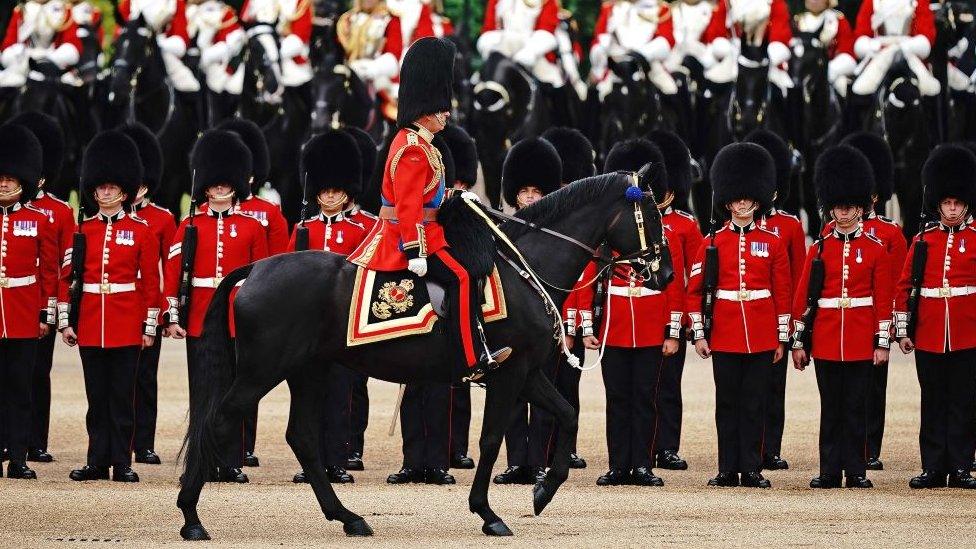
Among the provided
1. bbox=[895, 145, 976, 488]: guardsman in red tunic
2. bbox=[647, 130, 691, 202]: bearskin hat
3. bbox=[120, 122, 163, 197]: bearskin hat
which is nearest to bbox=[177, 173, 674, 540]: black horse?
bbox=[895, 145, 976, 488]: guardsman in red tunic

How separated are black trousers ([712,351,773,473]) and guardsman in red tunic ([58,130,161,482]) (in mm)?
2362

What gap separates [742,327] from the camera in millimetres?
9281

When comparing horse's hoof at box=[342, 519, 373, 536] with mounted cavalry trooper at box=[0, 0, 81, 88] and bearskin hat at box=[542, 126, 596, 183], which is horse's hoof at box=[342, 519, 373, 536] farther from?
mounted cavalry trooper at box=[0, 0, 81, 88]

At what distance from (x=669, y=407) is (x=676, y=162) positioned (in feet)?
4.21

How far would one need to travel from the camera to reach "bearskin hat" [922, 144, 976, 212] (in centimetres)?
952

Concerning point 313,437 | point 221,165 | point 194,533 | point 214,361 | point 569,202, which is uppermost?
point 221,165

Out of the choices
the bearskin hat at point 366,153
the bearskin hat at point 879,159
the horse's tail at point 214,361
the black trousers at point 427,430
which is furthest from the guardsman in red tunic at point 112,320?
the bearskin hat at point 879,159

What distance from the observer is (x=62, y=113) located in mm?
17141

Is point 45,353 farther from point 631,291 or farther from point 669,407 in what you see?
point 669,407

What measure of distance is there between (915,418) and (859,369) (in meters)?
2.34

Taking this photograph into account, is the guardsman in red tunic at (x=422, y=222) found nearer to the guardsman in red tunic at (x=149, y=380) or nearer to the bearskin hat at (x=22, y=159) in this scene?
the guardsman in red tunic at (x=149, y=380)

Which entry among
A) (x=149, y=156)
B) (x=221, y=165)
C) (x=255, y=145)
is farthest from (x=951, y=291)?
(x=255, y=145)

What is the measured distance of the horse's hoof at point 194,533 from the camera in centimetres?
758

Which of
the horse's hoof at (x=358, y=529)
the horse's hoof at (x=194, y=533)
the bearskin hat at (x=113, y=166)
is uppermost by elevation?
the bearskin hat at (x=113, y=166)
